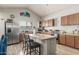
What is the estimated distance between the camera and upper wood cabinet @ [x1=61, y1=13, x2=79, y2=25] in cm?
453

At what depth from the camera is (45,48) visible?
3.54 metres

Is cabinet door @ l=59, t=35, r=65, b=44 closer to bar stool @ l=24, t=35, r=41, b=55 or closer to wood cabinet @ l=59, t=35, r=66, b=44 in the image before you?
wood cabinet @ l=59, t=35, r=66, b=44

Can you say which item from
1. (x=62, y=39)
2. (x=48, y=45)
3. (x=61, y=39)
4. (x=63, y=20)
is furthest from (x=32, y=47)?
(x=63, y=20)

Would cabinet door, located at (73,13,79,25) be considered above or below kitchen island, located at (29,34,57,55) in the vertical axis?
above

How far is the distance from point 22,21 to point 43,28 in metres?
0.87

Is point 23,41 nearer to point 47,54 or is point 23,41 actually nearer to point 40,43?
point 40,43

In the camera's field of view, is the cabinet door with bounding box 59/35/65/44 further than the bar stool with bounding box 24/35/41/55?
Yes

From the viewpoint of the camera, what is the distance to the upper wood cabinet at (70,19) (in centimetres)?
453

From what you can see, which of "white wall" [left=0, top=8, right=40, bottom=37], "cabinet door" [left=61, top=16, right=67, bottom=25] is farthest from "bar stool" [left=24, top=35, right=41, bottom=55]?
"cabinet door" [left=61, top=16, right=67, bottom=25]

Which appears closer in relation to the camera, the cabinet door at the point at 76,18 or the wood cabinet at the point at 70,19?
the cabinet door at the point at 76,18

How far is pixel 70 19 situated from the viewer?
4902mm

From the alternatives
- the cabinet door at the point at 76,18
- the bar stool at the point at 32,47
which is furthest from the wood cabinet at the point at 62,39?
the bar stool at the point at 32,47

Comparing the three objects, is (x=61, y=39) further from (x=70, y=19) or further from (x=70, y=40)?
(x=70, y=19)

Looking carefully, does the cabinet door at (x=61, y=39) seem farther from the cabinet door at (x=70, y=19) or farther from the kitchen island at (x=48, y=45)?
the kitchen island at (x=48, y=45)
